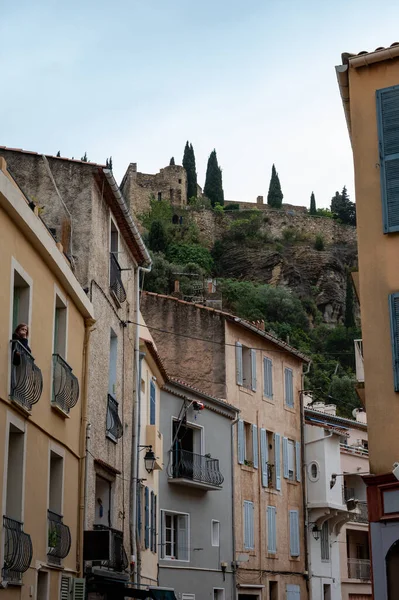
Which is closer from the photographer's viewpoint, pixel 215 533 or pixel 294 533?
pixel 215 533

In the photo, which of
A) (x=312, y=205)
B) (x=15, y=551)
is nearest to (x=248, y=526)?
(x=15, y=551)

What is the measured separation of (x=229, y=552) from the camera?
105ft

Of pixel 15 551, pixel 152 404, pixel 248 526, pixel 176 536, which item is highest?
pixel 152 404

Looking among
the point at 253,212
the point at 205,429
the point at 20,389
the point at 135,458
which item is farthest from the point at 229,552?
the point at 253,212

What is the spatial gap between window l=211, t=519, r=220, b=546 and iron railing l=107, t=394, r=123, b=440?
1200cm

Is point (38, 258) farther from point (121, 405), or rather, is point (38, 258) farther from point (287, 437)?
point (287, 437)

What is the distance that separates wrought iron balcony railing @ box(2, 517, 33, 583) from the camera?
1254 centimetres

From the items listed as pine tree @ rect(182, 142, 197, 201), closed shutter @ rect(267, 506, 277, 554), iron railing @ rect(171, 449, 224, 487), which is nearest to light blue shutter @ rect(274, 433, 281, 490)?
closed shutter @ rect(267, 506, 277, 554)

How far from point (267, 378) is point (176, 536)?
29.6ft

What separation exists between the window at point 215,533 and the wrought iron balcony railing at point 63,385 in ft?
52.4

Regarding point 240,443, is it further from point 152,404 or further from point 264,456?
point 152,404

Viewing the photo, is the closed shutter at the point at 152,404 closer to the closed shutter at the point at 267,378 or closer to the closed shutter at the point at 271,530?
the closed shutter at the point at 271,530

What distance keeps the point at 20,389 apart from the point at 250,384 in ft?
75.1

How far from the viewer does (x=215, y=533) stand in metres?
31.6
